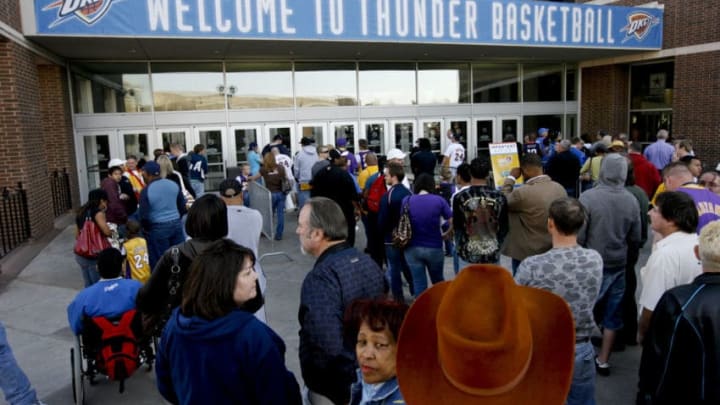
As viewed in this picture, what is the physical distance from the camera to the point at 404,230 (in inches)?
226

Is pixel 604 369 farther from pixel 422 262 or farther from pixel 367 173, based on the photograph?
pixel 367 173

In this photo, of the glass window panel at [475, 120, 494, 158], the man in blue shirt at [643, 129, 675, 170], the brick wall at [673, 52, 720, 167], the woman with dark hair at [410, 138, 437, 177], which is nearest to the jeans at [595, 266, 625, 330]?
the woman with dark hair at [410, 138, 437, 177]

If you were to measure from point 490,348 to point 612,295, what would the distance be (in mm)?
4071

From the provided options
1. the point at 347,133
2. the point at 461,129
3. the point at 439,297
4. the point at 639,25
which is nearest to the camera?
the point at 439,297

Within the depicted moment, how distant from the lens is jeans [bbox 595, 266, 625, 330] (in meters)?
4.78

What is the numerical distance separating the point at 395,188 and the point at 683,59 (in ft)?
52.9

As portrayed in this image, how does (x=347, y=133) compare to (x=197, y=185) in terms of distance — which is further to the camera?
(x=347, y=133)

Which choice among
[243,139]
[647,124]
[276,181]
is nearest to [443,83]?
[243,139]

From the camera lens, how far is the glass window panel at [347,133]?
18.0 m

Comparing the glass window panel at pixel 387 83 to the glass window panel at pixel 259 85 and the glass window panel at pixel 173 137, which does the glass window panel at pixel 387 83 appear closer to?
the glass window panel at pixel 259 85

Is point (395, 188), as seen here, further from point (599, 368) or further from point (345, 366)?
point (345, 366)

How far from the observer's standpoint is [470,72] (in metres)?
19.7

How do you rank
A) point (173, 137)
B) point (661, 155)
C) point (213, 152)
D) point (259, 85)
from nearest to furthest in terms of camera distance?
point (661, 155) → point (173, 137) → point (213, 152) → point (259, 85)

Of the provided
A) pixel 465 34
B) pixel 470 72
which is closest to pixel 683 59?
pixel 470 72
